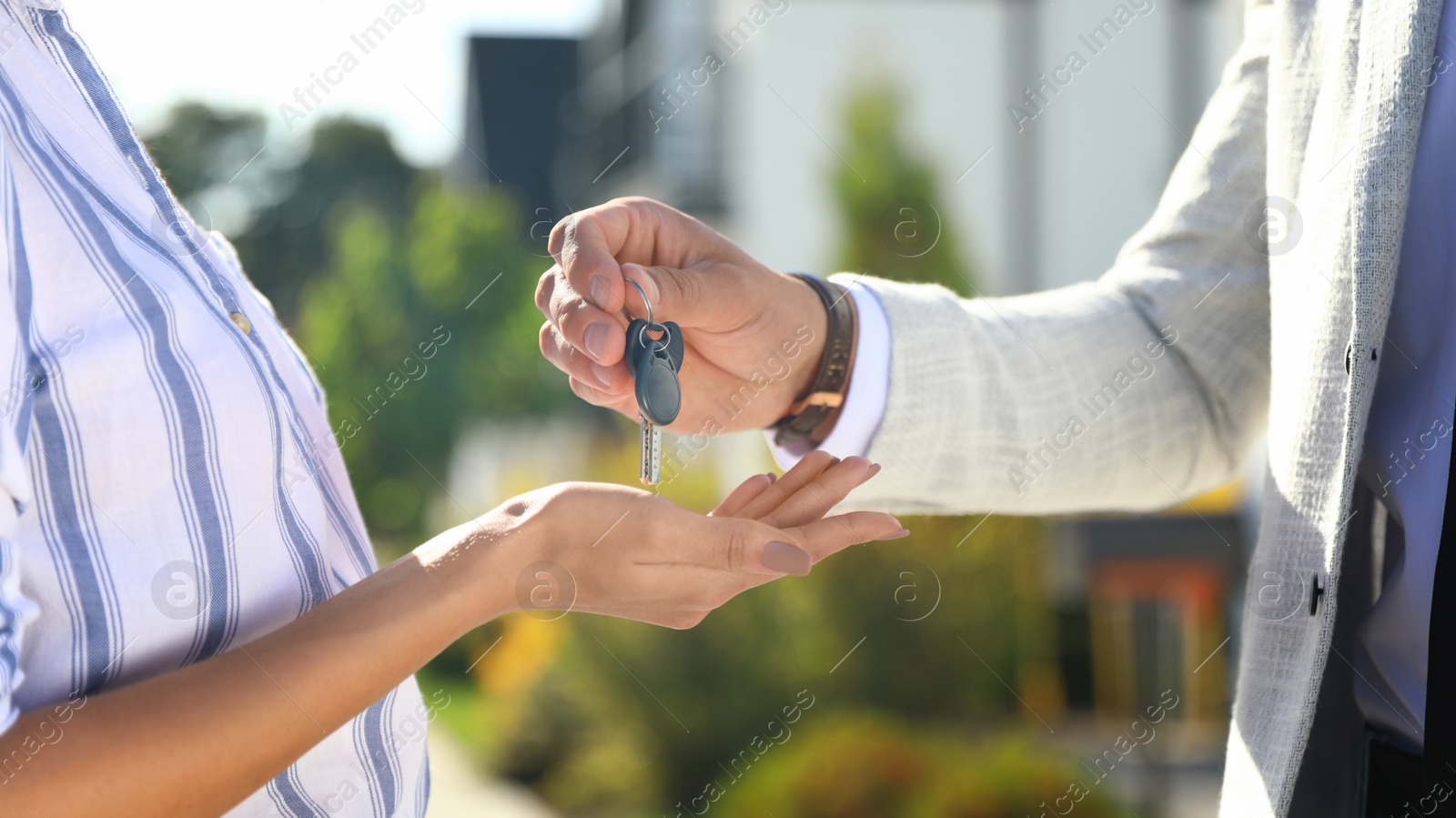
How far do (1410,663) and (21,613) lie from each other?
1.59 metres

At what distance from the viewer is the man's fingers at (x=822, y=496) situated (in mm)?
1357

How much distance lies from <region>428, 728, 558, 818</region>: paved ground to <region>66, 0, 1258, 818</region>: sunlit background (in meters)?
0.03

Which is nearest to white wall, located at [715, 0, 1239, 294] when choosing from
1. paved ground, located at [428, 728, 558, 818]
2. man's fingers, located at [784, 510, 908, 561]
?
paved ground, located at [428, 728, 558, 818]

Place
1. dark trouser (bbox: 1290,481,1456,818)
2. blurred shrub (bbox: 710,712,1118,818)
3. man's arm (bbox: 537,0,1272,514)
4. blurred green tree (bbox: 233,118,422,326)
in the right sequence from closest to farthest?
1. dark trouser (bbox: 1290,481,1456,818)
2. man's arm (bbox: 537,0,1272,514)
3. blurred shrub (bbox: 710,712,1118,818)
4. blurred green tree (bbox: 233,118,422,326)

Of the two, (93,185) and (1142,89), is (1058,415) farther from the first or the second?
(1142,89)

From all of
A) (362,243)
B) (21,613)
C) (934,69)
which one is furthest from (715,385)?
(362,243)

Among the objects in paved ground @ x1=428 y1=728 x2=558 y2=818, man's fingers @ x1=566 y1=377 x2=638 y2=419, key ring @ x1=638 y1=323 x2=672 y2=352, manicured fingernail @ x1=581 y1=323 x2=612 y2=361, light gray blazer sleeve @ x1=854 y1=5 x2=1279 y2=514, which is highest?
manicured fingernail @ x1=581 y1=323 x2=612 y2=361

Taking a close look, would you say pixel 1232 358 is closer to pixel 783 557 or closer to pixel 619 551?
pixel 783 557

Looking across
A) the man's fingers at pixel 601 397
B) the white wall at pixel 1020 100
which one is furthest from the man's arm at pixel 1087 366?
the white wall at pixel 1020 100

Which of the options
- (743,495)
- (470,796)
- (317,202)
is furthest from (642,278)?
(317,202)

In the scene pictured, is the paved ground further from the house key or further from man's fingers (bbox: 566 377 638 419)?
the house key

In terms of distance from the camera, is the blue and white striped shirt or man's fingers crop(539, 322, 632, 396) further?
man's fingers crop(539, 322, 632, 396)

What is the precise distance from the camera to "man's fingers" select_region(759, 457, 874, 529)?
1357 millimetres

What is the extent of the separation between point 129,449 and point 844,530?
74 centimetres
